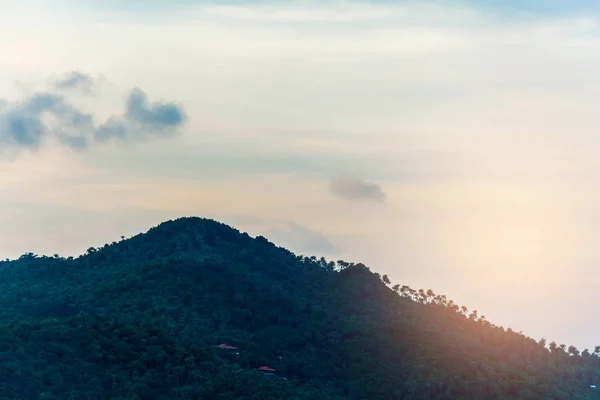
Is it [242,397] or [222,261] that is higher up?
[222,261]

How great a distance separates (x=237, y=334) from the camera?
361 ft

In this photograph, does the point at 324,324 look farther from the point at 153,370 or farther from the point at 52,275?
the point at 52,275

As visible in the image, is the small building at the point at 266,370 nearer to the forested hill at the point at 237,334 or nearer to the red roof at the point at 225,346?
the forested hill at the point at 237,334

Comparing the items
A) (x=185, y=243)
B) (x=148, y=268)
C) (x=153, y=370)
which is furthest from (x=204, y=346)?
(x=185, y=243)

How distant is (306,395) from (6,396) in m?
26.9

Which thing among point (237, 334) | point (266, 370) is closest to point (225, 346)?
point (266, 370)

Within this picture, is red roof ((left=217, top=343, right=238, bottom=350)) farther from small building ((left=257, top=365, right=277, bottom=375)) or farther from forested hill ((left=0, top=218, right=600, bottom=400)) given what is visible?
small building ((left=257, top=365, right=277, bottom=375))

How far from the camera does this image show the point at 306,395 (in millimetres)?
90188

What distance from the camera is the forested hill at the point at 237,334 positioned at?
86.1m

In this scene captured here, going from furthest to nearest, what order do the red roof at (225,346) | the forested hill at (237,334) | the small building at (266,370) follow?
the red roof at (225,346) < the small building at (266,370) < the forested hill at (237,334)

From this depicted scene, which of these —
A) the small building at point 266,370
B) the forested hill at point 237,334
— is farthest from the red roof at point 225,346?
the small building at point 266,370

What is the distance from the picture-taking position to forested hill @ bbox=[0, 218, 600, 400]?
8606 centimetres

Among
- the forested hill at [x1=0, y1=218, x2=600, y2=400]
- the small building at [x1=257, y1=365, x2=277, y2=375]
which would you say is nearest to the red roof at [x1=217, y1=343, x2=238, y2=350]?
the forested hill at [x1=0, y1=218, x2=600, y2=400]

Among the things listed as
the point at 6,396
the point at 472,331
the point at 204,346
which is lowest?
the point at 6,396
